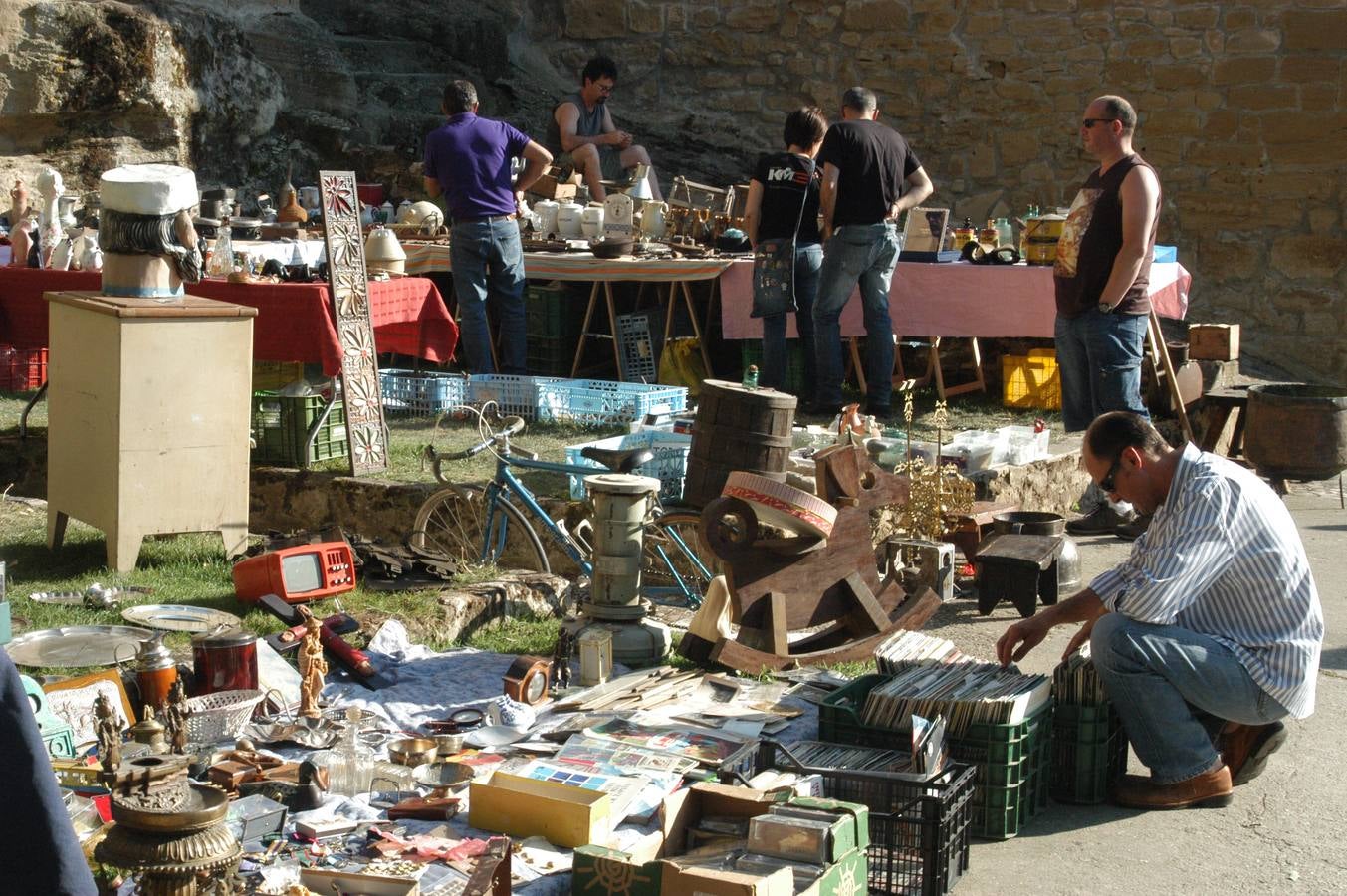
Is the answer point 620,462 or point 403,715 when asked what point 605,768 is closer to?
point 403,715

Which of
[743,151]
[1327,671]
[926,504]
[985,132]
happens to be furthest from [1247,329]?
[1327,671]

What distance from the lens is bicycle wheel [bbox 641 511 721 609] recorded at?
6.99m

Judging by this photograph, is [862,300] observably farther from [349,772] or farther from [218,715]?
[349,772]

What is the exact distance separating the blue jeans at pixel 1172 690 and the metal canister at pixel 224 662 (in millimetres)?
2632

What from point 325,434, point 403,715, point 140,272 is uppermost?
point 140,272

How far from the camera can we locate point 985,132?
1441cm

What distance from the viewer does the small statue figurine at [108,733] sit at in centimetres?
424

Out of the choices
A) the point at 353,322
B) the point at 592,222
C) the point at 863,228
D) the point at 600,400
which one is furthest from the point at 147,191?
the point at 592,222

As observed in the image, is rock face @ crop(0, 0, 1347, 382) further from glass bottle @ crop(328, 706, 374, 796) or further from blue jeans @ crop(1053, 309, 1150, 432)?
glass bottle @ crop(328, 706, 374, 796)

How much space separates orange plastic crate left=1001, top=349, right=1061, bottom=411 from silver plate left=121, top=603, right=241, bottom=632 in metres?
6.01

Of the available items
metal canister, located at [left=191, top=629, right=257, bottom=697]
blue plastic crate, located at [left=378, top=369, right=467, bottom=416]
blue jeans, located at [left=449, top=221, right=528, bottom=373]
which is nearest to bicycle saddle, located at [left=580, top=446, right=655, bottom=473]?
metal canister, located at [left=191, top=629, right=257, bottom=697]

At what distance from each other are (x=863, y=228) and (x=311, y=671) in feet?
17.7

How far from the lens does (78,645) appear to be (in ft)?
18.3

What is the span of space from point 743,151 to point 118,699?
1110 centimetres
